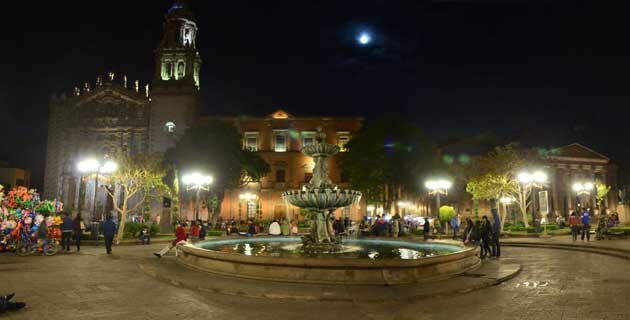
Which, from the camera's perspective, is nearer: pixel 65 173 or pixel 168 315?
pixel 168 315

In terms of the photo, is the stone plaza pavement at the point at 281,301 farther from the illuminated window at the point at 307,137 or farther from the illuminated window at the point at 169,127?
the illuminated window at the point at 307,137

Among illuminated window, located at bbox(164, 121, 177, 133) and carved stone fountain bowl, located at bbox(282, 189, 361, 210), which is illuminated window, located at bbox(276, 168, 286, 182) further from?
carved stone fountain bowl, located at bbox(282, 189, 361, 210)

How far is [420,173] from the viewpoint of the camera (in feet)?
119

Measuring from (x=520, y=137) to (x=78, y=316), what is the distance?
2881 inches

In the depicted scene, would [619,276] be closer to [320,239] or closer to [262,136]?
[320,239]

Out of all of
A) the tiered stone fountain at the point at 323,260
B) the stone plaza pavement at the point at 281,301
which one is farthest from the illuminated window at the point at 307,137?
the stone plaza pavement at the point at 281,301

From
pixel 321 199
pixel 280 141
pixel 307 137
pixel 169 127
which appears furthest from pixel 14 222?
pixel 307 137

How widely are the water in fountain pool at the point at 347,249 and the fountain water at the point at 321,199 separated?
0.48m

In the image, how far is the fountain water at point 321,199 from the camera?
11.8 m

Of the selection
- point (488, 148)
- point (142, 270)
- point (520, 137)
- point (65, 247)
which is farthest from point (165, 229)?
point (520, 137)

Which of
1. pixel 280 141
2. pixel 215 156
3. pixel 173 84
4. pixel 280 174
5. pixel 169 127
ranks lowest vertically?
pixel 280 174

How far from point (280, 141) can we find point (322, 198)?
37.3 m

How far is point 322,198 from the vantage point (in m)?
11.8

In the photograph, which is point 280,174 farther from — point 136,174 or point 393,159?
point 136,174
